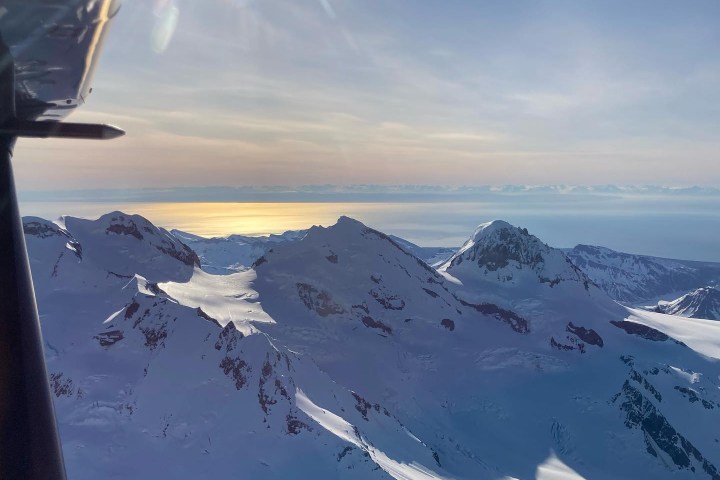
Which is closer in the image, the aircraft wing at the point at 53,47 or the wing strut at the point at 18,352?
the aircraft wing at the point at 53,47

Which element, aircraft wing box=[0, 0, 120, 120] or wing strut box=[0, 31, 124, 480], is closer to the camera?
aircraft wing box=[0, 0, 120, 120]

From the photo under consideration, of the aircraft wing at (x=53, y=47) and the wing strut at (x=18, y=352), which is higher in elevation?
the aircraft wing at (x=53, y=47)

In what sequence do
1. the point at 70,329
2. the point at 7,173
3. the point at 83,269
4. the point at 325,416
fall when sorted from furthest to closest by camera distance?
the point at 83,269 < the point at 70,329 < the point at 325,416 < the point at 7,173

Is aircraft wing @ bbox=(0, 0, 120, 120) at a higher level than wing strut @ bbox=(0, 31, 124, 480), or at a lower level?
higher

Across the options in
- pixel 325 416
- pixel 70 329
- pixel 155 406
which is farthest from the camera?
pixel 70 329

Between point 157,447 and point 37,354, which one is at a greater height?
point 37,354

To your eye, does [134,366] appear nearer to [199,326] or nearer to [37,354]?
[199,326]

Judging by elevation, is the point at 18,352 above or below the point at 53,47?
below

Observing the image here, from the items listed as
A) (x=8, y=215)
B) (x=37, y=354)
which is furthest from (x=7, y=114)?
(x=37, y=354)

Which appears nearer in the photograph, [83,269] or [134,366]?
[134,366]

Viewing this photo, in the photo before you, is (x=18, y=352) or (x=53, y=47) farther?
→ (x=18, y=352)

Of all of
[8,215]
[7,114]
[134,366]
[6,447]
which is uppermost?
[7,114]
